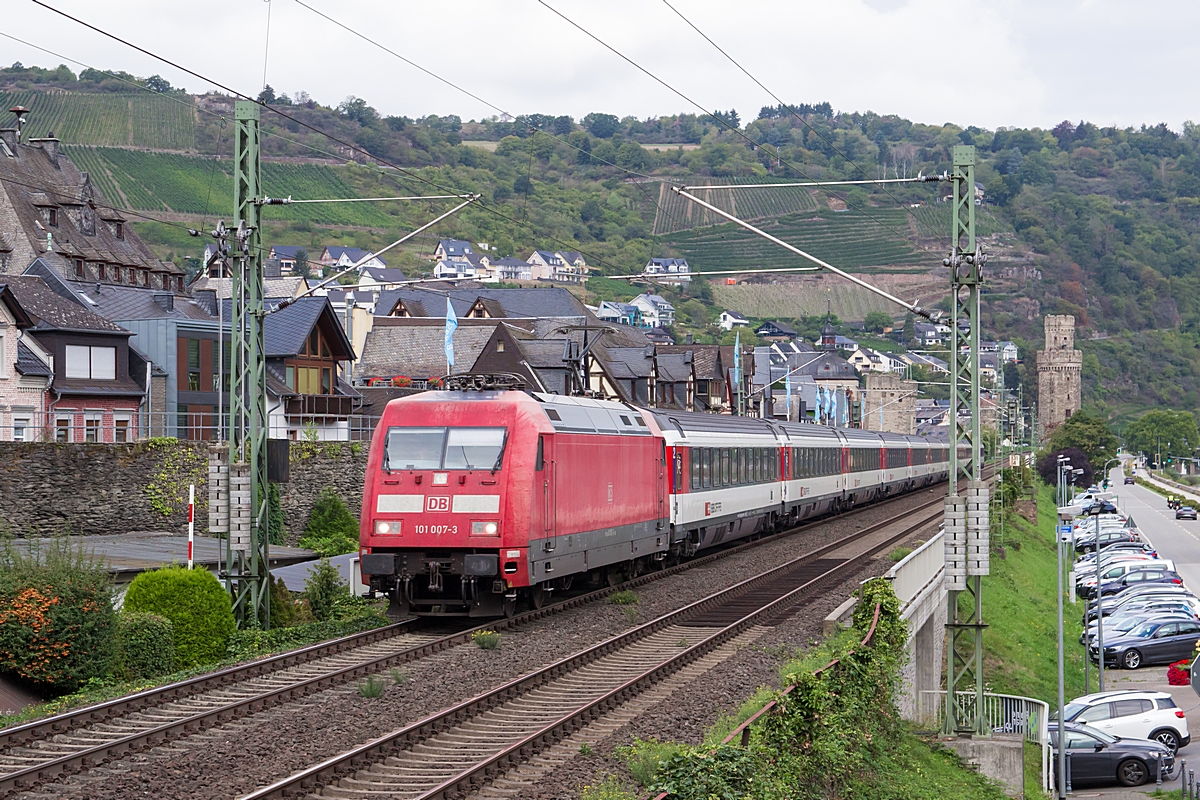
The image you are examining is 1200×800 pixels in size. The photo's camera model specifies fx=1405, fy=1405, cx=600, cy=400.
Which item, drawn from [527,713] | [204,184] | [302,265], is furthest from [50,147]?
[527,713]

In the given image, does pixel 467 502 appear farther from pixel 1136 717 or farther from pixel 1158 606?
pixel 1158 606

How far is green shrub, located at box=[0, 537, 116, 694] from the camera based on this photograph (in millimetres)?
16484

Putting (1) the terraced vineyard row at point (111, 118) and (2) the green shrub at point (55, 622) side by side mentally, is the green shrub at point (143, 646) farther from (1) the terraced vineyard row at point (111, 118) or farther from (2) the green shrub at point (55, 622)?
(1) the terraced vineyard row at point (111, 118)

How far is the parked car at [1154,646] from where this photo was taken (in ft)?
145

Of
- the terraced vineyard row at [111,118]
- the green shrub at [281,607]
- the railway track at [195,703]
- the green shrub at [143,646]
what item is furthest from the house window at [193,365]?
the terraced vineyard row at [111,118]

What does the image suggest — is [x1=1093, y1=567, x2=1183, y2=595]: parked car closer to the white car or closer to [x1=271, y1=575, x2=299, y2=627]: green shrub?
the white car

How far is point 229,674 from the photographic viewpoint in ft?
54.4

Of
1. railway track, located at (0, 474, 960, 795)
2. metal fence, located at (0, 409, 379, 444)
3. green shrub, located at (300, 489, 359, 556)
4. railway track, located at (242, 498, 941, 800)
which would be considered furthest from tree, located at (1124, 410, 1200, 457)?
railway track, located at (0, 474, 960, 795)

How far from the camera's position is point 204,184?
538 feet

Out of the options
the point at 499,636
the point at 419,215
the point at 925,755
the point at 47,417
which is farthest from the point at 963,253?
the point at 419,215

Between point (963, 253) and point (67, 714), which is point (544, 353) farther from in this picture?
point (67, 714)

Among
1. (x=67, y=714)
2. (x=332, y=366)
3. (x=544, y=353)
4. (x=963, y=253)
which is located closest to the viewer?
(x=67, y=714)

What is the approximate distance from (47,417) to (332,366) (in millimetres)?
13834

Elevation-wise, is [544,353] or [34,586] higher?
[544,353]
